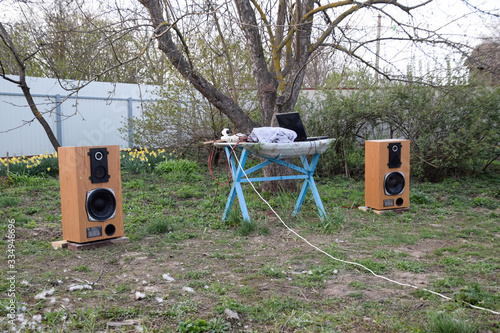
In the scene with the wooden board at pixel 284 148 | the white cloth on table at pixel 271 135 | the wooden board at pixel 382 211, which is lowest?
the wooden board at pixel 382 211

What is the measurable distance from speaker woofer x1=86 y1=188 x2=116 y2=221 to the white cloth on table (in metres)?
1.69

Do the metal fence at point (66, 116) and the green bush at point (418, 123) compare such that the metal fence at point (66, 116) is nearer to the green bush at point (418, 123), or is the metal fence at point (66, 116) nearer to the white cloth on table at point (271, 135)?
the green bush at point (418, 123)

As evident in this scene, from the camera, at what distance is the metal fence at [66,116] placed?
1109 centimetres

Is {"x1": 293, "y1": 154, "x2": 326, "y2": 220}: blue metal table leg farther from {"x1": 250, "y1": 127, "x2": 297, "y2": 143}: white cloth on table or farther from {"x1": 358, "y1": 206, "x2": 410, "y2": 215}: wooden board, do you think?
{"x1": 358, "y1": 206, "x2": 410, "y2": 215}: wooden board

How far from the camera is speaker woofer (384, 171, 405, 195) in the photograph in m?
5.61

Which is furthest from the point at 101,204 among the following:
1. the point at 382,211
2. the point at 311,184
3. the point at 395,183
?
the point at 395,183

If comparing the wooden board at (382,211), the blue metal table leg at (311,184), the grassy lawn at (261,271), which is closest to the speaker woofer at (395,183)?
the wooden board at (382,211)

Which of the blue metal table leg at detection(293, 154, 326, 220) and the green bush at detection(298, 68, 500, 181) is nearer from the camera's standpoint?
the blue metal table leg at detection(293, 154, 326, 220)

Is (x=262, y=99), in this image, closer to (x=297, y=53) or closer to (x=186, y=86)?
(x=297, y=53)

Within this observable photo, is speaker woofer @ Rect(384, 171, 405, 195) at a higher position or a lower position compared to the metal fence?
lower

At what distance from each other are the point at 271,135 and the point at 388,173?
68.2 inches

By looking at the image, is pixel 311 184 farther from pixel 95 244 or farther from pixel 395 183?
pixel 95 244

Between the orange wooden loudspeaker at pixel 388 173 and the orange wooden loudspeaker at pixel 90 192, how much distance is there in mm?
3222

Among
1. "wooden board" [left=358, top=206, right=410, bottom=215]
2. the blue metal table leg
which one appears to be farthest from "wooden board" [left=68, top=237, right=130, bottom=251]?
"wooden board" [left=358, top=206, right=410, bottom=215]
